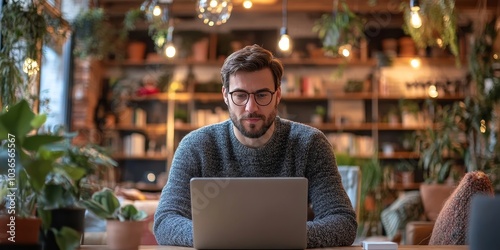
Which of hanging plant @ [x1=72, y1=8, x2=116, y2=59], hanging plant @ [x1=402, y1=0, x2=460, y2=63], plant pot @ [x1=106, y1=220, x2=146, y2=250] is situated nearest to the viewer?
plant pot @ [x1=106, y1=220, x2=146, y2=250]

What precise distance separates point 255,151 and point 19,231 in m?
1.35

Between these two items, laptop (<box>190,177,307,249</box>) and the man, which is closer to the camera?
laptop (<box>190,177,307,249</box>)

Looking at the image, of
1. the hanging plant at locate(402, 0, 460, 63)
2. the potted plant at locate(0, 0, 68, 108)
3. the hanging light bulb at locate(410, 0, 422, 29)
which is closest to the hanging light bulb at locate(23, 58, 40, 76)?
the potted plant at locate(0, 0, 68, 108)

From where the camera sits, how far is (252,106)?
2871 mm

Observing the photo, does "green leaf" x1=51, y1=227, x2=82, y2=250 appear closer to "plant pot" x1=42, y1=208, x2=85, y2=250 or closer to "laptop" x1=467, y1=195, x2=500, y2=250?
"plant pot" x1=42, y1=208, x2=85, y2=250

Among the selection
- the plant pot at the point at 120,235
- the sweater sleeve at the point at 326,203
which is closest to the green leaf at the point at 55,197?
the plant pot at the point at 120,235

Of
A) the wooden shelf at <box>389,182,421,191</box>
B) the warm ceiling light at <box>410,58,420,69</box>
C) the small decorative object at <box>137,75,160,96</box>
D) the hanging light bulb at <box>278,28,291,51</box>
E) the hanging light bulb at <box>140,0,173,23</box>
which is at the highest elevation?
the hanging light bulb at <box>140,0,173,23</box>

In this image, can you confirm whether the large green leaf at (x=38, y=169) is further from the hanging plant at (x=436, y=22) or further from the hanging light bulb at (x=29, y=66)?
the hanging plant at (x=436, y=22)

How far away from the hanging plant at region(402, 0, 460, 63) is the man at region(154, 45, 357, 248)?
121 inches

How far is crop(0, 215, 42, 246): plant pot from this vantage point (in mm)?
1795

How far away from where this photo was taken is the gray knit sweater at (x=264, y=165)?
109 inches

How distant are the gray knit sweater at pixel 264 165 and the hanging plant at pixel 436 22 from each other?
3.08m

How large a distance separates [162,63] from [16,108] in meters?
7.26

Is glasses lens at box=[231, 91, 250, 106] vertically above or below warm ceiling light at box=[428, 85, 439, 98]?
below
